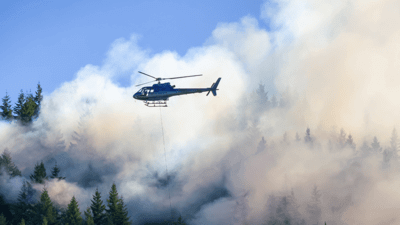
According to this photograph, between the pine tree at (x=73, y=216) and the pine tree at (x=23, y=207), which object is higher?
the pine tree at (x=23, y=207)

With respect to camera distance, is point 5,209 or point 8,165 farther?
point 8,165

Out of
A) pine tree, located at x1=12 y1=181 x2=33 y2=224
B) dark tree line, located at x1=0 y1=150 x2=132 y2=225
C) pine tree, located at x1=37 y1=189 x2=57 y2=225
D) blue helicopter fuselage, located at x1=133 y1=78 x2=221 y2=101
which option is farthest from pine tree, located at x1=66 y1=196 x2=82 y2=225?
blue helicopter fuselage, located at x1=133 y1=78 x2=221 y2=101

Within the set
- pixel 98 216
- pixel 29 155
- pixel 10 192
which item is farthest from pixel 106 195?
pixel 98 216

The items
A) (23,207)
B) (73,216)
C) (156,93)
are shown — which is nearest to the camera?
(156,93)

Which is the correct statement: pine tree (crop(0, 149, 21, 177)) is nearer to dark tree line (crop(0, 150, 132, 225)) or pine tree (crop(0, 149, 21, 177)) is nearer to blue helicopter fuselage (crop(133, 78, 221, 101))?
dark tree line (crop(0, 150, 132, 225))

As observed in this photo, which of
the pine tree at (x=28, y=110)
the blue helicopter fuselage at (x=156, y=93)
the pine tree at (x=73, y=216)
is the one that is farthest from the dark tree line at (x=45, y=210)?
the blue helicopter fuselage at (x=156, y=93)

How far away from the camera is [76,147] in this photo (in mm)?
185375

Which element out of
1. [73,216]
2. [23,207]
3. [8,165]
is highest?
[8,165]

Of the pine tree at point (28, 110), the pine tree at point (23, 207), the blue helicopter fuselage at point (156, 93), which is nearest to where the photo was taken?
the blue helicopter fuselage at point (156, 93)

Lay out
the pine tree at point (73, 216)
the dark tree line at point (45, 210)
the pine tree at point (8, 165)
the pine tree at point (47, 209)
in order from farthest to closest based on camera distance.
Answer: the pine tree at point (8, 165), the pine tree at point (47, 209), the dark tree line at point (45, 210), the pine tree at point (73, 216)

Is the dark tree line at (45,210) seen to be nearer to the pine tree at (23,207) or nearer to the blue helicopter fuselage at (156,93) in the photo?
the pine tree at (23,207)

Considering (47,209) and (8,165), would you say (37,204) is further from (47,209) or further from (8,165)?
(8,165)

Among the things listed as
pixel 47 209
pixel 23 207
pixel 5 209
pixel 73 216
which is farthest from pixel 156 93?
pixel 5 209

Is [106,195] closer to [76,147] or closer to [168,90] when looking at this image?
[76,147]
